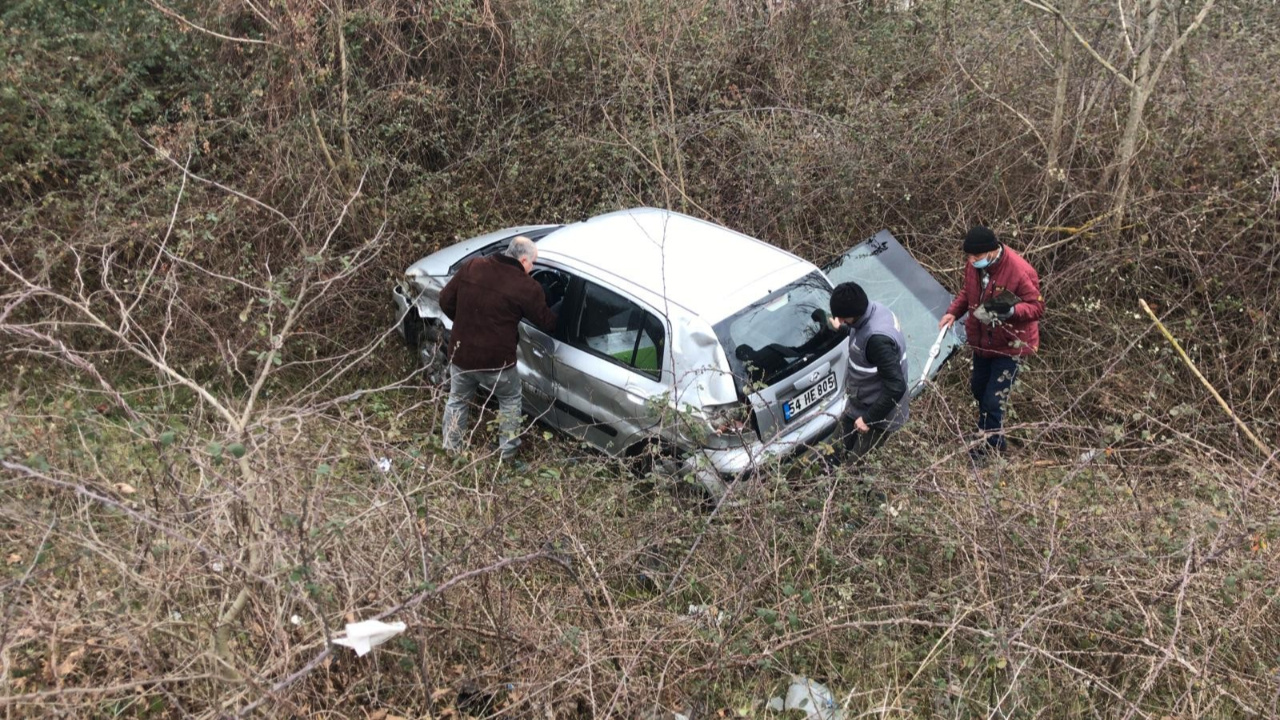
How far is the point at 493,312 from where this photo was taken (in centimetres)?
566

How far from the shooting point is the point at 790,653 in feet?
13.5

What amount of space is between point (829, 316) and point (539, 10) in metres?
5.33

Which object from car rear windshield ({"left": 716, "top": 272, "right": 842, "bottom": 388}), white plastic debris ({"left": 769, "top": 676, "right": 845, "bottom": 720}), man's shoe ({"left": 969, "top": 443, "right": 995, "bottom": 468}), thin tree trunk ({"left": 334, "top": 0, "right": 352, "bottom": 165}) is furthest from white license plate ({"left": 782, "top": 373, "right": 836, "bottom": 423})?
thin tree trunk ({"left": 334, "top": 0, "right": 352, "bottom": 165})

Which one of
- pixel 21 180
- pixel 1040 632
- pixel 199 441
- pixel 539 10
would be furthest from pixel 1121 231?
pixel 21 180

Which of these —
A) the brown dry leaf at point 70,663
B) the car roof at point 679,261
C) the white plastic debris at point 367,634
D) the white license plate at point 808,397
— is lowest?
the white license plate at point 808,397

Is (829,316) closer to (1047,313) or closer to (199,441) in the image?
(1047,313)

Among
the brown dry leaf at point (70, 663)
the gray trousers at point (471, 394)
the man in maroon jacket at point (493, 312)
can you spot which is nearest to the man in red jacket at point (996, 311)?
the man in maroon jacket at point (493, 312)

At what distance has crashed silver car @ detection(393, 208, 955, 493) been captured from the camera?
5.09m

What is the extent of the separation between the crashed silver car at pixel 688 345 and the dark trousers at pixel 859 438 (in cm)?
17

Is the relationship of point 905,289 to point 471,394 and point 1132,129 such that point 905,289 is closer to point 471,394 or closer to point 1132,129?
point 1132,129

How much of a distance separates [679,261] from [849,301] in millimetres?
1161

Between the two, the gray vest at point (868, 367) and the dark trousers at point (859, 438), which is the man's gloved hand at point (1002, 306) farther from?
the dark trousers at point (859, 438)

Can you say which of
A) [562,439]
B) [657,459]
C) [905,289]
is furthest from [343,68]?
[905,289]

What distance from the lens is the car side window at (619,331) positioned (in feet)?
17.4
